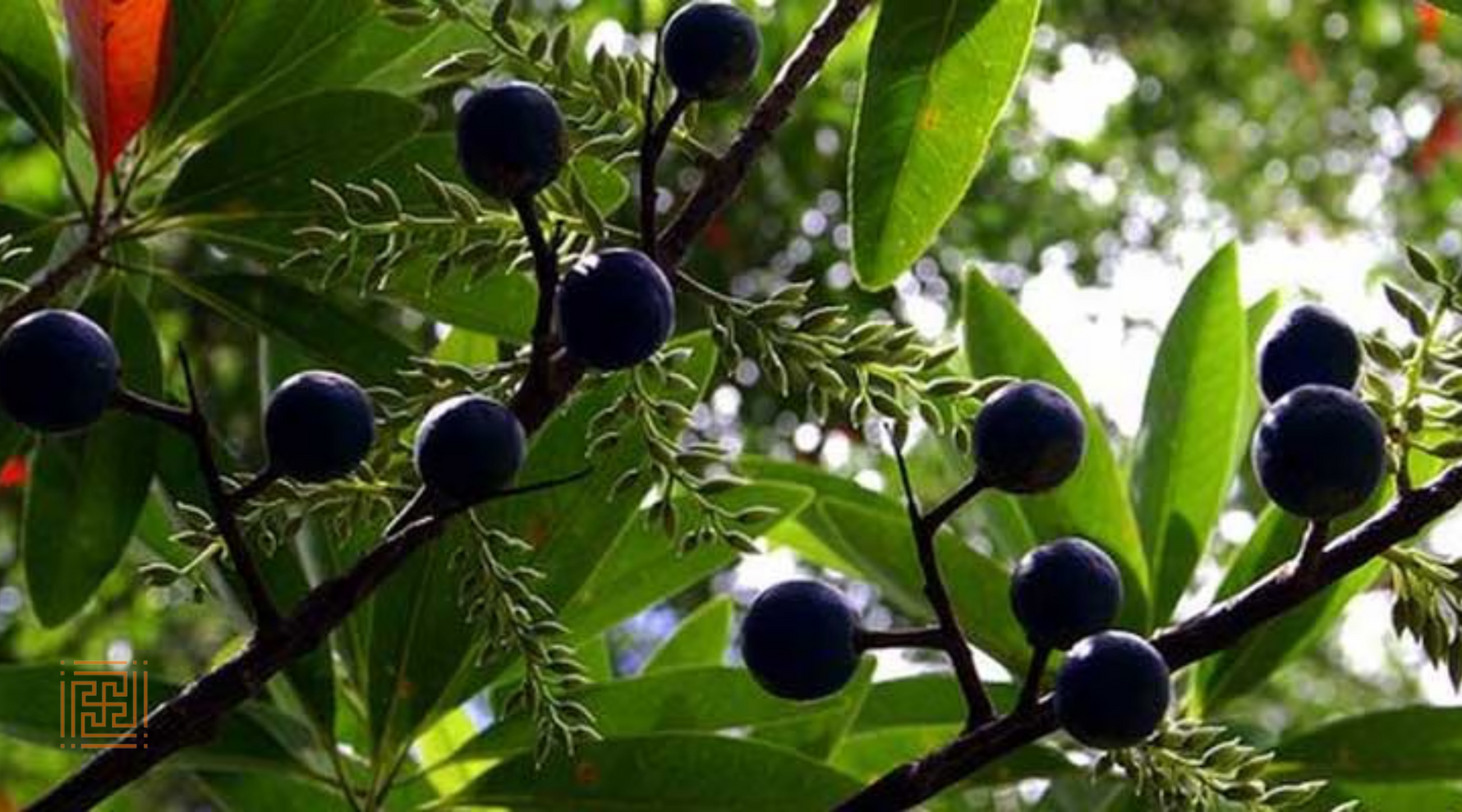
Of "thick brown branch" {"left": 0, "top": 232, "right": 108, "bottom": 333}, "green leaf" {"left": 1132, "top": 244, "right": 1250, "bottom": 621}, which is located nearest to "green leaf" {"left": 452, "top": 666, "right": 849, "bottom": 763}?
"green leaf" {"left": 1132, "top": 244, "right": 1250, "bottom": 621}

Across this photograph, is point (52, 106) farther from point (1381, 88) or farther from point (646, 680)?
point (1381, 88)

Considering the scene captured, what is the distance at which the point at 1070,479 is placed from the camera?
2.05 metres

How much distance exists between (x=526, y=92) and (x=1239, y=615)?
434mm

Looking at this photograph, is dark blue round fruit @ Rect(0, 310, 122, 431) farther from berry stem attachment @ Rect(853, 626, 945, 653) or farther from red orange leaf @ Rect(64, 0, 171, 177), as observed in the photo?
red orange leaf @ Rect(64, 0, 171, 177)

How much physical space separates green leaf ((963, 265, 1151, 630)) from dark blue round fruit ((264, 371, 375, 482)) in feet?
3.22

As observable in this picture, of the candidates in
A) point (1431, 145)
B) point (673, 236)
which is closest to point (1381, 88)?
point (1431, 145)

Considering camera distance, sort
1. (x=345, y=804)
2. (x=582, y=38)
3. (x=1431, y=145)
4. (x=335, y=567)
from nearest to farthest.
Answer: (x=335, y=567), (x=345, y=804), (x=582, y=38), (x=1431, y=145)

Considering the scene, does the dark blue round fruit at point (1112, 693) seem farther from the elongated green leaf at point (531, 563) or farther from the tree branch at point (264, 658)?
the elongated green leaf at point (531, 563)

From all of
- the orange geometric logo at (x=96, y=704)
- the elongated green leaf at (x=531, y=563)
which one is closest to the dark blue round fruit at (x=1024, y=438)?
the elongated green leaf at (x=531, y=563)

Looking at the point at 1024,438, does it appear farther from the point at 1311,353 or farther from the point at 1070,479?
the point at 1070,479

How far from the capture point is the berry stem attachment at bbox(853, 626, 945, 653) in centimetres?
122

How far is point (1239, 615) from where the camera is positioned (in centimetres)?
120

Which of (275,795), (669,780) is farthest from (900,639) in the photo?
(275,795)

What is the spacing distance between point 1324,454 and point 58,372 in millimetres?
610
